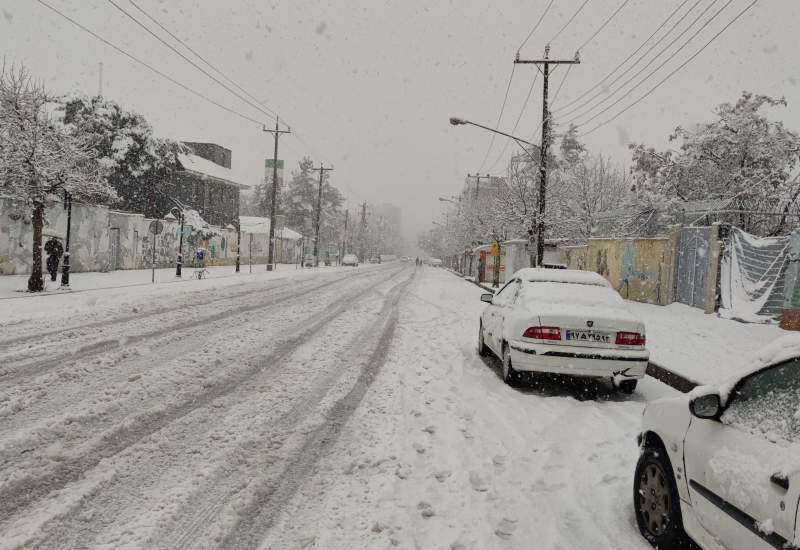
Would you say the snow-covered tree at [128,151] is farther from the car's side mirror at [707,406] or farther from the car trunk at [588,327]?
the car's side mirror at [707,406]

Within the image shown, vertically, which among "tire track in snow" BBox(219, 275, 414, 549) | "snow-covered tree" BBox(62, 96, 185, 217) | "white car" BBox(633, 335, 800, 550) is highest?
"snow-covered tree" BBox(62, 96, 185, 217)

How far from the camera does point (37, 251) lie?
50.2 feet

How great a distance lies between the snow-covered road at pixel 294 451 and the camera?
10.1 feet

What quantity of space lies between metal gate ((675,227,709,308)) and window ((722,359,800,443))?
12786 millimetres

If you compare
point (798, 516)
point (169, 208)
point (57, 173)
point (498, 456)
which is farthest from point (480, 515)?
point (169, 208)

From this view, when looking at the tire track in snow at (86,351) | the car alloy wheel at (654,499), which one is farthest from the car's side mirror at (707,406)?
the tire track in snow at (86,351)

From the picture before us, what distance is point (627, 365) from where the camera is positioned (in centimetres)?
632

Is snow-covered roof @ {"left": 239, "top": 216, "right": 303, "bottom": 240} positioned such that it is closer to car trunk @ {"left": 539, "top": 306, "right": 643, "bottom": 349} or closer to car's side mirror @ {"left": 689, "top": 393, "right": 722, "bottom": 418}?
car trunk @ {"left": 539, "top": 306, "right": 643, "bottom": 349}

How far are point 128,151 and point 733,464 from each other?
3669 cm

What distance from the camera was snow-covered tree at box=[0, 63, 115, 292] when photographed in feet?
47.0

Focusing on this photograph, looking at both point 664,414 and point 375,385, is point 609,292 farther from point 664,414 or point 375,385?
point 664,414

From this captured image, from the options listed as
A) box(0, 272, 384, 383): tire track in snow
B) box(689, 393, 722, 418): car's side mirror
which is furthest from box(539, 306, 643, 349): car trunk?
box(0, 272, 384, 383): tire track in snow

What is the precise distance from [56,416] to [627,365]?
19.9 feet

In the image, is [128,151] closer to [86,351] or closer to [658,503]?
[86,351]
